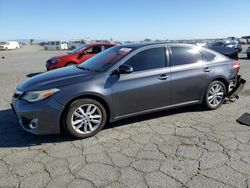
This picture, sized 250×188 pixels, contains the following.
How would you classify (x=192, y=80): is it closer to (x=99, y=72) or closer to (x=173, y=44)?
(x=173, y=44)

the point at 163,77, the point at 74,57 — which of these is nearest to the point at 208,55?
the point at 163,77

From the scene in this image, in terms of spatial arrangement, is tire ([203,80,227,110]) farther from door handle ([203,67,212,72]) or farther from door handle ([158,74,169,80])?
door handle ([158,74,169,80])

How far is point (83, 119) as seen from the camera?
412 centimetres

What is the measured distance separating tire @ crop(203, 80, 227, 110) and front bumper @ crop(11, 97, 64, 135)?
3.11 metres

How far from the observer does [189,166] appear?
10.6 ft

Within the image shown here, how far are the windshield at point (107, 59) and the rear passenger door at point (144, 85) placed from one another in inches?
9.0

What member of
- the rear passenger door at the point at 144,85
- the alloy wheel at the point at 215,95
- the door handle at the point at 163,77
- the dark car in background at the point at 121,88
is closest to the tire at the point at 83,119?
the dark car in background at the point at 121,88

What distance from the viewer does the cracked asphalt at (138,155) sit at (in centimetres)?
296

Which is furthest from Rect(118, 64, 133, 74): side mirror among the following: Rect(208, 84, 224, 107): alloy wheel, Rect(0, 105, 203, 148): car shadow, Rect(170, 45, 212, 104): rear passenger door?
Rect(208, 84, 224, 107): alloy wheel

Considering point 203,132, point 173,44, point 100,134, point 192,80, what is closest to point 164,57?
point 173,44

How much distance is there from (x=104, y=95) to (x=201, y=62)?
230 cm

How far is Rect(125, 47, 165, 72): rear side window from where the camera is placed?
179 inches

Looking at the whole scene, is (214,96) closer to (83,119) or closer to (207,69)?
(207,69)

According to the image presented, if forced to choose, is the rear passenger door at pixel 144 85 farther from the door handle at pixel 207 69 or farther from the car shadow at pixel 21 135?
the door handle at pixel 207 69
